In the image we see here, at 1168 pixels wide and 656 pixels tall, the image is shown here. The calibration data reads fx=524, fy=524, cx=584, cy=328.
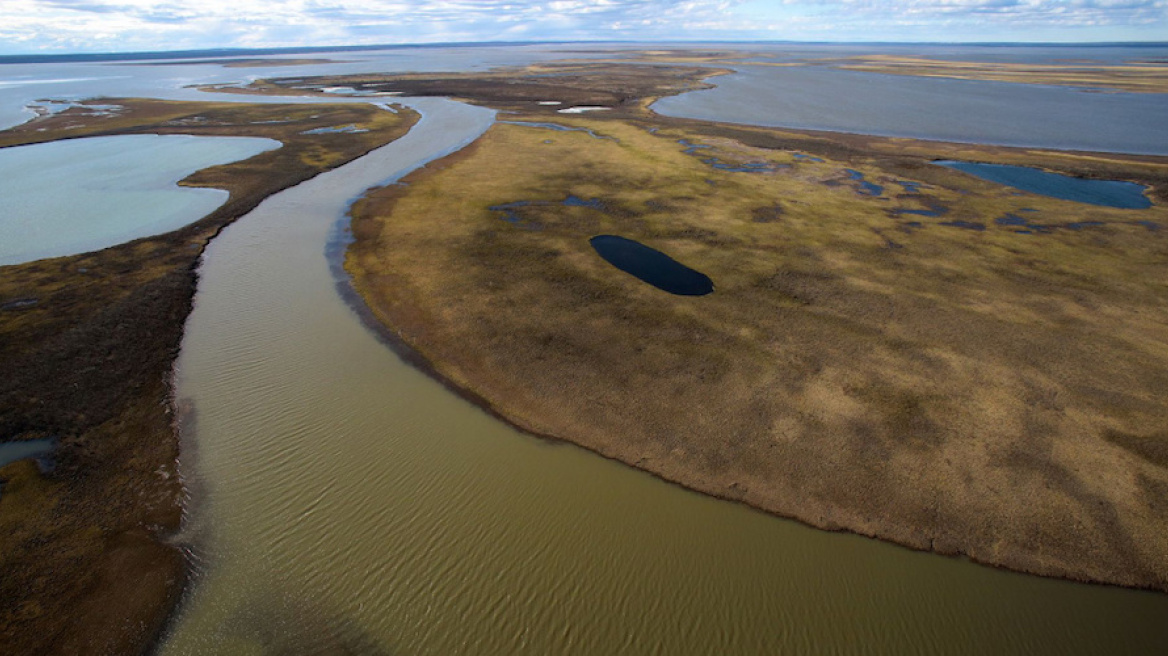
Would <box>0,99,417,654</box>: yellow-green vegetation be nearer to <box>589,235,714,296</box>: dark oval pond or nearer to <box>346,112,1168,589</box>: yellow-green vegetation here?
<box>346,112,1168,589</box>: yellow-green vegetation

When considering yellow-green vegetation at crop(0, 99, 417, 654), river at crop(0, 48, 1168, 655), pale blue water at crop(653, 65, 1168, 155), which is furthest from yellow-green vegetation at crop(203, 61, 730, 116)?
river at crop(0, 48, 1168, 655)

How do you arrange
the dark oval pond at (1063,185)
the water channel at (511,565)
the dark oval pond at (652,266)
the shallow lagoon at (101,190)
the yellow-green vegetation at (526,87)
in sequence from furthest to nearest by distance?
the yellow-green vegetation at (526,87), the dark oval pond at (1063,185), the shallow lagoon at (101,190), the dark oval pond at (652,266), the water channel at (511,565)

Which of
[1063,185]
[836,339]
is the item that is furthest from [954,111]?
[836,339]

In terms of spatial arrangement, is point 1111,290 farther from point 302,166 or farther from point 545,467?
point 302,166

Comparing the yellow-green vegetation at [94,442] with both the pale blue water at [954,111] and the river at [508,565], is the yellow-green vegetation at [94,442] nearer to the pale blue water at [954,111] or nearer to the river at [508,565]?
the river at [508,565]

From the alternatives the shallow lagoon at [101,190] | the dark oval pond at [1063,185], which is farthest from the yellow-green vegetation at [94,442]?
the dark oval pond at [1063,185]

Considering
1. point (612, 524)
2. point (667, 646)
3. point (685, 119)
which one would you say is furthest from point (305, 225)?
point (685, 119)

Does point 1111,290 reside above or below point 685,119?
below
